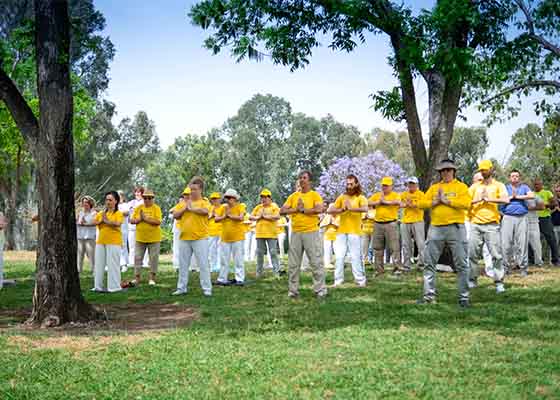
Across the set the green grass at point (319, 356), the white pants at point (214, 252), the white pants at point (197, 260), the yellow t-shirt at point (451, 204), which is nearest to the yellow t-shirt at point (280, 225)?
the white pants at point (214, 252)

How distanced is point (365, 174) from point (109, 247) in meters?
42.6

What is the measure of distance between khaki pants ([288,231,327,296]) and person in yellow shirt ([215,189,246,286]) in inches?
112

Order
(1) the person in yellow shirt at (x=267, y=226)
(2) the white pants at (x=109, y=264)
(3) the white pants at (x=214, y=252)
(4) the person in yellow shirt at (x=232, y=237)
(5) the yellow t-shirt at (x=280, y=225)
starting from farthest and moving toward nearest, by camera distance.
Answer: (3) the white pants at (x=214, y=252) < (5) the yellow t-shirt at (x=280, y=225) < (1) the person in yellow shirt at (x=267, y=226) < (4) the person in yellow shirt at (x=232, y=237) < (2) the white pants at (x=109, y=264)

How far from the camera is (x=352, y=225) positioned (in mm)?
12328

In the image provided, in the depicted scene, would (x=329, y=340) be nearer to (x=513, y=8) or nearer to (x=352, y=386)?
(x=352, y=386)

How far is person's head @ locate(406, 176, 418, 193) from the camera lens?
14188mm

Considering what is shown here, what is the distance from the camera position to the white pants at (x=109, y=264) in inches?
485

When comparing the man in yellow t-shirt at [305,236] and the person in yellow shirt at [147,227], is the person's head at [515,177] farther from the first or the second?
the person in yellow shirt at [147,227]

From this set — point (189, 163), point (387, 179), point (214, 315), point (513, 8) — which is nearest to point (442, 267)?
point (387, 179)

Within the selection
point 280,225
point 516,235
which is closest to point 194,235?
point 280,225

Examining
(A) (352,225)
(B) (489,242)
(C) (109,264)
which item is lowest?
(C) (109,264)

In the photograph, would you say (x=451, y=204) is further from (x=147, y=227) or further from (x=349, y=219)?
(x=147, y=227)

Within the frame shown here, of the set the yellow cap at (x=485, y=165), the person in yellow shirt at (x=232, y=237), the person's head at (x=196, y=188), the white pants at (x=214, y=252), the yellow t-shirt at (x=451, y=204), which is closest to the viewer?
the yellow t-shirt at (x=451, y=204)

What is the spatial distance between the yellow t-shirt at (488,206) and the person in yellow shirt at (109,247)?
7124mm
